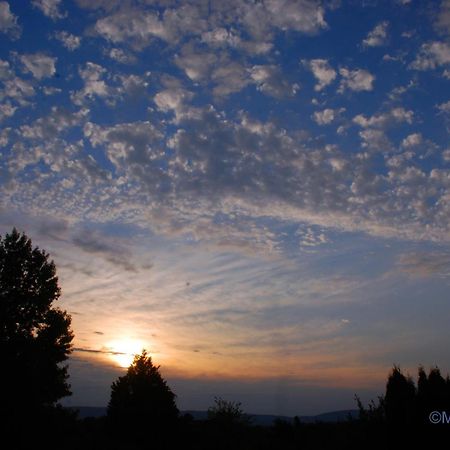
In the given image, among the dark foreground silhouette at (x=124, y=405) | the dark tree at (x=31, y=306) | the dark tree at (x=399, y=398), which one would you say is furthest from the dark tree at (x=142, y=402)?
the dark tree at (x=399, y=398)

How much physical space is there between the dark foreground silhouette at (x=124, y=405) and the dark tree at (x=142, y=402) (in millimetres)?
81

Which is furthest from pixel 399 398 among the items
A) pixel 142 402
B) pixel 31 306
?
pixel 31 306

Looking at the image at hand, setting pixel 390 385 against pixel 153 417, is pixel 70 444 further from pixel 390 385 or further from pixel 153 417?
pixel 390 385

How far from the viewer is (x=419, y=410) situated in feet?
88.6

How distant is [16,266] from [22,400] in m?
18.0

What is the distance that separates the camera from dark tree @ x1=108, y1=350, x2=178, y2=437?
33531 mm

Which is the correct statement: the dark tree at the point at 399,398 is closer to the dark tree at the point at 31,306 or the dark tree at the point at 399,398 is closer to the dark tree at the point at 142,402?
the dark tree at the point at 142,402

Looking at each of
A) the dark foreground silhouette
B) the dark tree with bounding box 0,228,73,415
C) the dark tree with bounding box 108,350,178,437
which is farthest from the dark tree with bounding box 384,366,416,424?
the dark tree with bounding box 0,228,73,415

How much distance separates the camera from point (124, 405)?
35688 millimetres

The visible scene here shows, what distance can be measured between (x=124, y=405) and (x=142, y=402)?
162cm

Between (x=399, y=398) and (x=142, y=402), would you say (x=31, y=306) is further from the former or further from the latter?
(x=399, y=398)

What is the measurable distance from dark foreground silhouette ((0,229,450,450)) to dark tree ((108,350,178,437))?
0.08 meters

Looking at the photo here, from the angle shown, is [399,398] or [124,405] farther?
[124,405]

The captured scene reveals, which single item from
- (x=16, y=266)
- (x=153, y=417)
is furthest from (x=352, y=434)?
(x=16, y=266)
